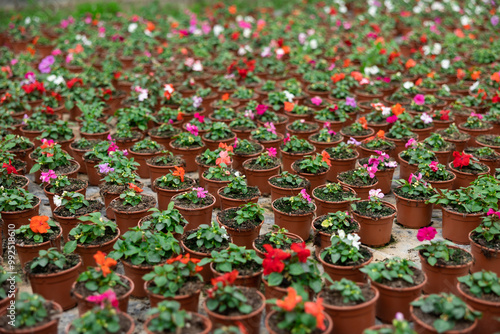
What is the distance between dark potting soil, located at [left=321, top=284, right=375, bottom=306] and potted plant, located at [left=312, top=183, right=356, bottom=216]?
1381 mm

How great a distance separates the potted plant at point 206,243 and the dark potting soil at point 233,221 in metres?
0.25

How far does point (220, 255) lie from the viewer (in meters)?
4.21

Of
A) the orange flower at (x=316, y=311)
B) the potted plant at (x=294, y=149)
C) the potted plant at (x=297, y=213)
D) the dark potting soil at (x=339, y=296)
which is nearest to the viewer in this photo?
the orange flower at (x=316, y=311)

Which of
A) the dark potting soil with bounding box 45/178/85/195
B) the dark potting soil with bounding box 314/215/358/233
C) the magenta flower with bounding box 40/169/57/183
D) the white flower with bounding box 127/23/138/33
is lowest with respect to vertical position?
the dark potting soil with bounding box 314/215/358/233

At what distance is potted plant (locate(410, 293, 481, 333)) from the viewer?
3.55 meters

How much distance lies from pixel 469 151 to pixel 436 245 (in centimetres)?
251

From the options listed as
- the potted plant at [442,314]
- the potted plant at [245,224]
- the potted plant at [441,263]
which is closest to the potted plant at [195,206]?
the potted plant at [245,224]

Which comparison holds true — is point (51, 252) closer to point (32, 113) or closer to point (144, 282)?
point (144, 282)

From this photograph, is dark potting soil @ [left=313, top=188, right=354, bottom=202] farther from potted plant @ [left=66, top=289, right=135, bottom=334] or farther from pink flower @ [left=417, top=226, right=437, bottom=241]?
potted plant @ [left=66, top=289, right=135, bottom=334]

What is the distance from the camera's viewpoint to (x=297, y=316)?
351 centimetres

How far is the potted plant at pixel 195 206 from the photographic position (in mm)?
5164

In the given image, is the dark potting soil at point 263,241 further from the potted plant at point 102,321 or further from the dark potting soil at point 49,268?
the dark potting soil at point 49,268

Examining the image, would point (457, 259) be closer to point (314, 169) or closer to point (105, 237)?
point (314, 169)

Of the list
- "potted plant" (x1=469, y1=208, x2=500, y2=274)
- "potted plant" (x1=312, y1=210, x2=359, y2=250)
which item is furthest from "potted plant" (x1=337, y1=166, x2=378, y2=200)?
"potted plant" (x1=469, y1=208, x2=500, y2=274)
